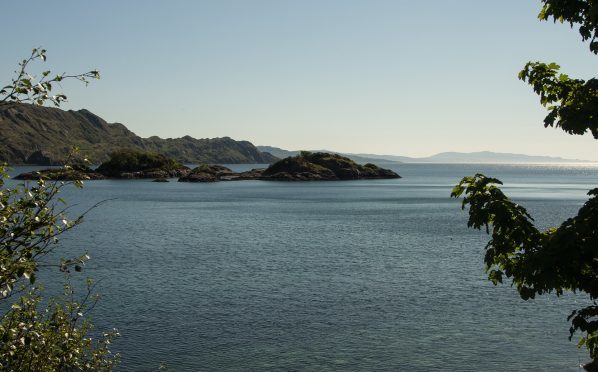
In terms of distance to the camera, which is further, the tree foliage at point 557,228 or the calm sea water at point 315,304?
the calm sea water at point 315,304

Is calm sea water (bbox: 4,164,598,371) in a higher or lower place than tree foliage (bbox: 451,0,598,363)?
lower

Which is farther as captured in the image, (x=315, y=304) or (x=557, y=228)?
(x=315, y=304)

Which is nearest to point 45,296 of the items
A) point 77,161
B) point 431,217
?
point 77,161

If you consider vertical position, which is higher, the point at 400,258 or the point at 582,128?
the point at 582,128

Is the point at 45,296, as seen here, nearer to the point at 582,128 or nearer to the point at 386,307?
the point at 386,307

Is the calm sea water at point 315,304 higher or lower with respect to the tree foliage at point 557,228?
lower

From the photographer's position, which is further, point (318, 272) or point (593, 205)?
point (318, 272)

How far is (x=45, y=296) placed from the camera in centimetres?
3916

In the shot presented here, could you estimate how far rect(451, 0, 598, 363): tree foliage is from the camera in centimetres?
1141

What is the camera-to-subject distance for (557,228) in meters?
12.8

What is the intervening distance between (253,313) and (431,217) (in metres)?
74.2

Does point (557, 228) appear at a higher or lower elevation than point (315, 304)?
higher

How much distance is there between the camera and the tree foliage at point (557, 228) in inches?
449

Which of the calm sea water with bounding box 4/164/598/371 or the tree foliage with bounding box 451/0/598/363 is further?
the calm sea water with bounding box 4/164/598/371
